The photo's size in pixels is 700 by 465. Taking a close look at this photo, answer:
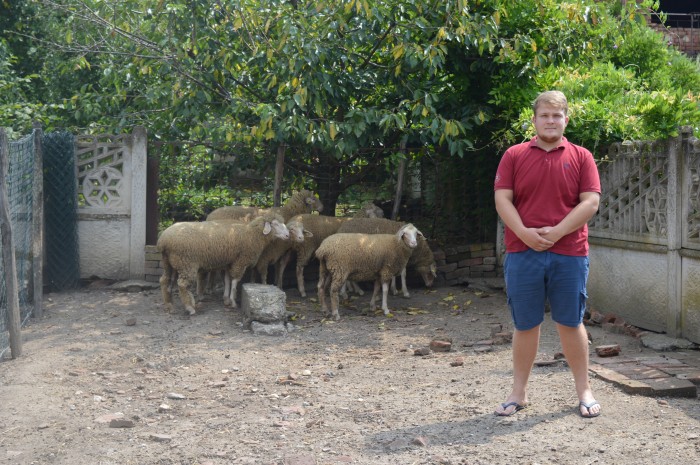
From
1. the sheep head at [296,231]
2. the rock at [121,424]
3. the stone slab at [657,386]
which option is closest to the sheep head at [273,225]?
the sheep head at [296,231]

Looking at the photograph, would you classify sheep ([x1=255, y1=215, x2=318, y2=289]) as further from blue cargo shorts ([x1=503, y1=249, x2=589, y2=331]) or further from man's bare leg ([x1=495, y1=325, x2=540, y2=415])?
blue cargo shorts ([x1=503, y1=249, x2=589, y2=331])

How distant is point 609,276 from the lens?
28.8ft

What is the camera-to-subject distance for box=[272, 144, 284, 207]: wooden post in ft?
36.8

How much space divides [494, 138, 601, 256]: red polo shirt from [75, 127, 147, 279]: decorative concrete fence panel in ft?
22.2

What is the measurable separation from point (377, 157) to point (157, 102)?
314cm

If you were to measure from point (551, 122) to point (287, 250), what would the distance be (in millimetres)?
5728

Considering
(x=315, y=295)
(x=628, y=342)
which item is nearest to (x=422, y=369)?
(x=628, y=342)

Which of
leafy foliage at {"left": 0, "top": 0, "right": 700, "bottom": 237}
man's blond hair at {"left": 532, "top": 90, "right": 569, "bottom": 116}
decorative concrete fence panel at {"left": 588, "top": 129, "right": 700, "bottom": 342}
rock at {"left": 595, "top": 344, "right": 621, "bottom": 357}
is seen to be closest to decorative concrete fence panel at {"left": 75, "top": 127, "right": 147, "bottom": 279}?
leafy foliage at {"left": 0, "top": 0, "right": 700, "bottom": 237}

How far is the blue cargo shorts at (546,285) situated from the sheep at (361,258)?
4274mm

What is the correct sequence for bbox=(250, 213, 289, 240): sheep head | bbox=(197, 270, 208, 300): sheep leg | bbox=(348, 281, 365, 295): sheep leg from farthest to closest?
bbox=(348, 281, 365, 295): sheep leg < bbox=(197, 270, 208, 300): sheep leg < bbox=(250, 213, 289, 240): sheep head

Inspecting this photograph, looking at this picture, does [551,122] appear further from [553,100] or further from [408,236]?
[408,236]

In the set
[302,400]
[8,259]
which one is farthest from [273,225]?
[302,400]

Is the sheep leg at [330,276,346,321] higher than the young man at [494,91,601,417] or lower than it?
lower

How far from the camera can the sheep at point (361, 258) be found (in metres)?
9.47
